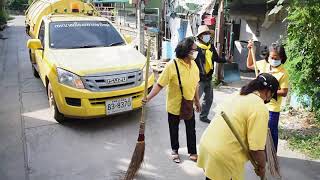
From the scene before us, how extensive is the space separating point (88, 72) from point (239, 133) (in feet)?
10.2

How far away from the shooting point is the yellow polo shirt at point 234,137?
2.36 meters

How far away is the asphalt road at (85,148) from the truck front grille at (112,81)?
710 millimetres

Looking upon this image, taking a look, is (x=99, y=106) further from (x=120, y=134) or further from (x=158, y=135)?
(x=158, y=135)

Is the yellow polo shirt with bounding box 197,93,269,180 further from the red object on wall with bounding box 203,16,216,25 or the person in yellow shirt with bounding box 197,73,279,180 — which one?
the red object on wall with bounding box 203,16,216,25

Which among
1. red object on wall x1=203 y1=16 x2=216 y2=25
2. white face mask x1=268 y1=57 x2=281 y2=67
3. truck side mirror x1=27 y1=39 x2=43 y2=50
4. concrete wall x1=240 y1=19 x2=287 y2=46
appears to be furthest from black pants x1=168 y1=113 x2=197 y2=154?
concrete wall x1=240 y1=19 x2=287 y2=46

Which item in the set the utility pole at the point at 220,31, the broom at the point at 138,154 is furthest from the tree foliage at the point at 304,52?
the broom at the point at 138,154

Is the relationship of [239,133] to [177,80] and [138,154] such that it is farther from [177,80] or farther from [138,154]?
[138,154]

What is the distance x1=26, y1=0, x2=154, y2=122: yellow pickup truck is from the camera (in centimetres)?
496

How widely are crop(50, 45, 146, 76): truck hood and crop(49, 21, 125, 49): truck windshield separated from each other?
26 cm

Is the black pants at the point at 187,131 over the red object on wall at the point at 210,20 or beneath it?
beneath

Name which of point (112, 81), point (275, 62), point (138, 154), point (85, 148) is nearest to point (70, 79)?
point (112, 81)

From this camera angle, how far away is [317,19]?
4543mm

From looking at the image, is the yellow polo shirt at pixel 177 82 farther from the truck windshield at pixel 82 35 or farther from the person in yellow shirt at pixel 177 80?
the truck windshield at pixel 82 35

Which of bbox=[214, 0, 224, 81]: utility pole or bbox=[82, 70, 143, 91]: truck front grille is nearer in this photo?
bbox=[82, 70, 143, 91]: truck front grille
